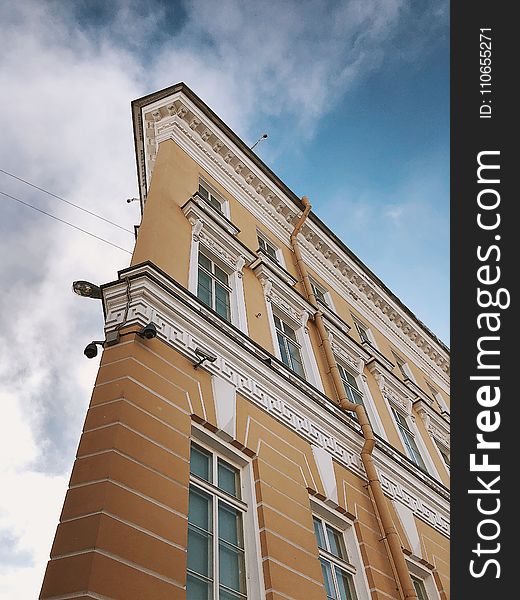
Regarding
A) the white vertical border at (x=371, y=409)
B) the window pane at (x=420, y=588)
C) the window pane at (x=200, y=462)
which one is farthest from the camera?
the white vertical border at (x=371, y=409)

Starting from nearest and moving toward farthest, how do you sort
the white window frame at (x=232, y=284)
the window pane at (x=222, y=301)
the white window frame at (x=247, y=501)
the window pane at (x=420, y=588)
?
the white window frame at (x=247, y=501), the window pane at (x=420, y=588), the white window frame at (x=232, y=284), the window pane at (x=222, y=301)

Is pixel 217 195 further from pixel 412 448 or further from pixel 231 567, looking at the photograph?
pixel 231 567

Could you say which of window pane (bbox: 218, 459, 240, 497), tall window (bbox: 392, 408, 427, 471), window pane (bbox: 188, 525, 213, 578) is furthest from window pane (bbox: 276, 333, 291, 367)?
window pane (bbox: 188, 525, 213, 578)

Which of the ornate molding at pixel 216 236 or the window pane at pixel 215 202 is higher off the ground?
the window pane at pixel 215 202

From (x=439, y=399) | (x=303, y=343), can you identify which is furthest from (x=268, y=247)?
(x=439, y=399)

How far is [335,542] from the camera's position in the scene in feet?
24.3

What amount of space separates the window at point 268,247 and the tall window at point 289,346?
2.21 metres

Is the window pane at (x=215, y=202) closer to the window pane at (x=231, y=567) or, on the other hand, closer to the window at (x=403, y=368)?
the window at (x=403, y=368)

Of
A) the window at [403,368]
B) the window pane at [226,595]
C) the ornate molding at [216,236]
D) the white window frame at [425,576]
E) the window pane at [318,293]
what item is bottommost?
the window pane at [226,595]

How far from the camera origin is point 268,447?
23.0 feet

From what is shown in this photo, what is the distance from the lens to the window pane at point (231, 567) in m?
5.29

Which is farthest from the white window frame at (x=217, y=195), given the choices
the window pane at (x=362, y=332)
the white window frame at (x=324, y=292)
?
the window pane at (x=362, y=332)

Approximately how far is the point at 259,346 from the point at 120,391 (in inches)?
126

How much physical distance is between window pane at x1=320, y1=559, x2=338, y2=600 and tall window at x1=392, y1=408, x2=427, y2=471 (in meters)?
5.62
